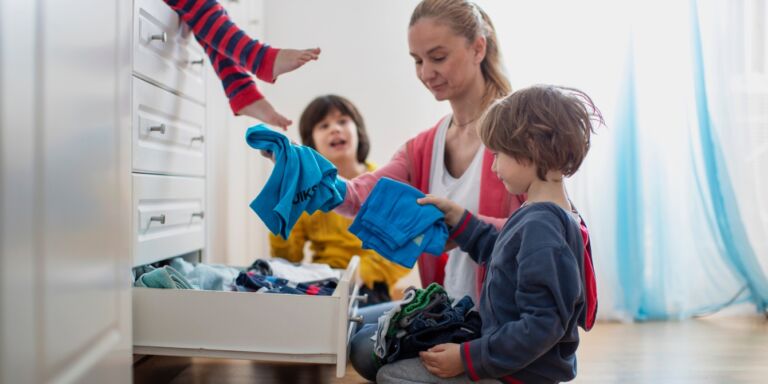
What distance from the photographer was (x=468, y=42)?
1.34 m

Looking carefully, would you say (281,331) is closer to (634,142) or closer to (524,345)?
(524,345)

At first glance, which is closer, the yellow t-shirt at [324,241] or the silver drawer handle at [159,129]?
the silver drawer handle at [159,129]

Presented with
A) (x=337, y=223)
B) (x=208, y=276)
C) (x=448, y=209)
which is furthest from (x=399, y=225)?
(x=337, y=223)

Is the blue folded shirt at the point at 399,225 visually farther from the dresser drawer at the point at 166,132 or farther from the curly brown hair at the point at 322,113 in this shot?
the curly brown hair at the point at 322,113

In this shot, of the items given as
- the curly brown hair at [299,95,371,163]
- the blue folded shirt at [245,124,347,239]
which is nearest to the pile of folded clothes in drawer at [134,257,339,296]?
the blue folded shirt at [245,124,347,239]

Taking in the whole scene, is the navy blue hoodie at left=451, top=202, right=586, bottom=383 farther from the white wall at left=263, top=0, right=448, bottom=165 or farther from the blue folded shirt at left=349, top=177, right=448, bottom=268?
the white wall at left=263, top=0, right=448, bottom=165

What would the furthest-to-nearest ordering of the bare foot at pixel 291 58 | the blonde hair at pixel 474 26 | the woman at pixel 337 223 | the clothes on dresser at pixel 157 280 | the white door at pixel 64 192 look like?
1. the woman at pixel 337 223
2. the bare foot at pixel 291 58
3. the blonde hair at pixel 474 26
4. the clothes on dresser at pixel 157 280
5. the white door at pixel 64 192

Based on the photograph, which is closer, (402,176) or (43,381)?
(43,381)

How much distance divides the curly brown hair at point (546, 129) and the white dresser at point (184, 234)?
14.2 inches

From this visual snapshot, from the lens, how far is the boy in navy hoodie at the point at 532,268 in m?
0.91

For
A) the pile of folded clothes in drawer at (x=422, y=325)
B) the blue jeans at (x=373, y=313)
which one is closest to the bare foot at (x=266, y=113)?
the blue jeans at (x=373, y=313)

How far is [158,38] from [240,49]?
0.19m

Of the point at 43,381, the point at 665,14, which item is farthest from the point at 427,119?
the point at 43,381

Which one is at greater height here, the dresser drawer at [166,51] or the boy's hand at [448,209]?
the dresser drawer at [166,51]
